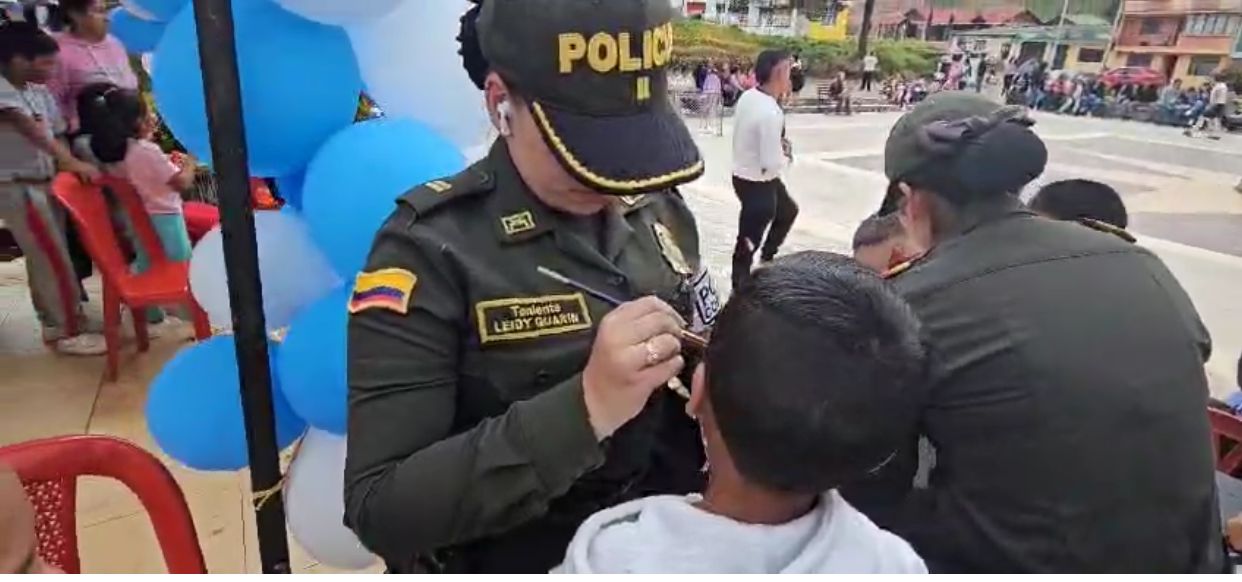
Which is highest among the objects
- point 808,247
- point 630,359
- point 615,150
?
point 615,150

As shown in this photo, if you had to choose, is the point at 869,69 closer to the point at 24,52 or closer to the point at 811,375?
the point at 24,52

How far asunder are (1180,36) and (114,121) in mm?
5809

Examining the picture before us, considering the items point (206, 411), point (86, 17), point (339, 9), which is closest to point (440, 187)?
point (339, 9)

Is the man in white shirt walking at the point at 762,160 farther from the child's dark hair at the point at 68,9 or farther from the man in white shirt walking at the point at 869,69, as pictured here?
the child's dark hair at the point at 68,9

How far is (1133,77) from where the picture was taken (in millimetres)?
6195

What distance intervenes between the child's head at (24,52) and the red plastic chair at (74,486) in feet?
8.44

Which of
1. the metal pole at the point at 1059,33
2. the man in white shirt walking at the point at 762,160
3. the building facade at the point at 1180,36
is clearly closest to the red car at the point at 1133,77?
the building facade at the point at 1180,36

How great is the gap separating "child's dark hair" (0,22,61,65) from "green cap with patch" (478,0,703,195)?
319 centimetres

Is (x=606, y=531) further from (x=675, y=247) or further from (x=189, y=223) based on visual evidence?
(x=189, y=223)

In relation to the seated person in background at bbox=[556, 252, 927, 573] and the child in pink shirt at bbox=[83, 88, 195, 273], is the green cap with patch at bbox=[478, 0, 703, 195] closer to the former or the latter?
the seated person in background at bbox=[556, 252, 927, 573]

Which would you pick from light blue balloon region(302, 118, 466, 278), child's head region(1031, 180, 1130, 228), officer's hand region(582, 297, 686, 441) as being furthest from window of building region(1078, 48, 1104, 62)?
officer's hand region(582, 297, 686, 441)

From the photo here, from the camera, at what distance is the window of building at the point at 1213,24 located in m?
5.43

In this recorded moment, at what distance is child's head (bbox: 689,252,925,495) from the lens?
2.52ft

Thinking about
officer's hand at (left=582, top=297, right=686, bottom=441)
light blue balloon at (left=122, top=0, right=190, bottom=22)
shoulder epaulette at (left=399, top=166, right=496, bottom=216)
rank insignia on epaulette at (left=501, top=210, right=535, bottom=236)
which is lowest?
officer's hand at (left=582, top=297, right=686, bottom=441)
